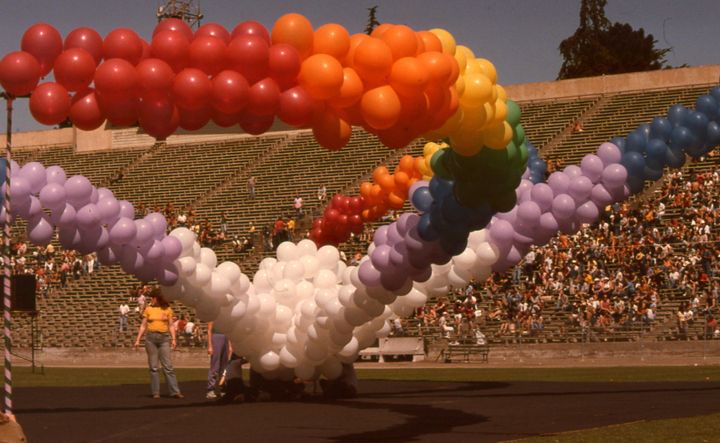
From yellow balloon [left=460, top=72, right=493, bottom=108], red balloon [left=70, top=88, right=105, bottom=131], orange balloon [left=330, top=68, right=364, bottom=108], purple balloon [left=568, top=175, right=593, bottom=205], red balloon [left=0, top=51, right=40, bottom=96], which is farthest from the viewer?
purple balloon [left=568, top=175, right=593, bottom=205]

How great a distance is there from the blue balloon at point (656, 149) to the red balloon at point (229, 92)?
9.41 meters

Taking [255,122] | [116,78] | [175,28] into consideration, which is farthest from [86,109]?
[255,122]

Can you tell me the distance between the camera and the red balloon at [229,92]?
11969 mm

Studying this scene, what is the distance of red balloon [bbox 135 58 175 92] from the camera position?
12.0 metres

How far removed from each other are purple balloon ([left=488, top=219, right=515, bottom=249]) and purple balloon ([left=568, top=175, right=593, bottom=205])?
1.16 metres

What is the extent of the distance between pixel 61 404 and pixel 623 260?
2305 centimetres

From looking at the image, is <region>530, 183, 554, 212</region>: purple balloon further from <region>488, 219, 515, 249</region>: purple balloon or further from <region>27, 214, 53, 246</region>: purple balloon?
<region>27, 214, 53, 246</region>: purple balloon

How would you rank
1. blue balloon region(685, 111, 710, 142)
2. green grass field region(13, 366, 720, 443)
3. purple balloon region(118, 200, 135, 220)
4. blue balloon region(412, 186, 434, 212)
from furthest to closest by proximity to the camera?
1. green grass field region(13, 366, 720, 443)
2. blue balloon region(685, 111, 710, 142)
3. purple balloon region(118, 200, 135, 220)
4. blue balloon region(412, 186, 434, 212)

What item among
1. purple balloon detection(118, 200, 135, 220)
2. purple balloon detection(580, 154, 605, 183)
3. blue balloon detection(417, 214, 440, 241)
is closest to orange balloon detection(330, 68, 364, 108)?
blue balloon detection(417, 214, 440, 241)

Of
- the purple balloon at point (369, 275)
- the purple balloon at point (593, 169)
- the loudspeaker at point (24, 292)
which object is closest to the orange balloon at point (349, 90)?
the purple balloon at point (369, 275)

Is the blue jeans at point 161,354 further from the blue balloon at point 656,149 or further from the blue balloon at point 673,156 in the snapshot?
the blue balloon at point 673,156

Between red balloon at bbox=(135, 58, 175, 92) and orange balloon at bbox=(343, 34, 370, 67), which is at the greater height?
orange balloon at bbox=(343, 34, 370, 67)

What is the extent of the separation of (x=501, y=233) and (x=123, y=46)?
8307mm

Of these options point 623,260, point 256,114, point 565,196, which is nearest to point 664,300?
point 623,260
